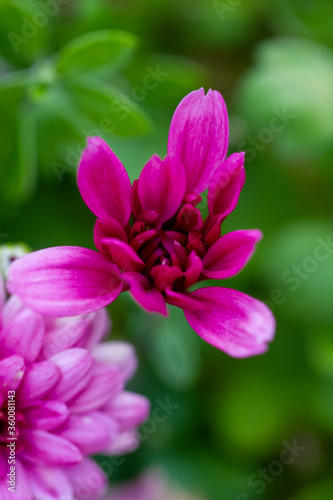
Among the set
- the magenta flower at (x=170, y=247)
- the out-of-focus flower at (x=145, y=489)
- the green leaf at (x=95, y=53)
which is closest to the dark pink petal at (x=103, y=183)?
the magenta flower at (x=170, y=247)

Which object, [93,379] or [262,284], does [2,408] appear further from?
Answer: [262,284]

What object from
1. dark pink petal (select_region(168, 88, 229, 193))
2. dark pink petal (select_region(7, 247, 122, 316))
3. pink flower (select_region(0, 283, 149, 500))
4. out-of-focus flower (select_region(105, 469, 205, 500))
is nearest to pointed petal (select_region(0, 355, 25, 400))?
pink flower (select_region(0, 283, 149, 500))

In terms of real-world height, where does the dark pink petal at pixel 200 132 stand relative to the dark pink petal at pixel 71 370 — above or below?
above

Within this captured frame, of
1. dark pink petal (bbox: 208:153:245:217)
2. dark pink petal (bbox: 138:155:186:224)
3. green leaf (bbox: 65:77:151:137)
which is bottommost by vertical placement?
green leaf (bbox: 65:77:151:137)

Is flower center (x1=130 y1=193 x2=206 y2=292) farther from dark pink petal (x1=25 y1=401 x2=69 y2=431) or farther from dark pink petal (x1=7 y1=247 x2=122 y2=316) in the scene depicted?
dark pink petal (x1=25 y1=401 x2=69 y2=431)

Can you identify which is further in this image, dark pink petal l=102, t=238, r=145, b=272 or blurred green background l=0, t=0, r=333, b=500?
blurred green background l=0, t=0, r=333, b=500

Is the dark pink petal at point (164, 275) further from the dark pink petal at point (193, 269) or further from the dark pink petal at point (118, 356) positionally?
the dark pink petal at point (118, 356)
